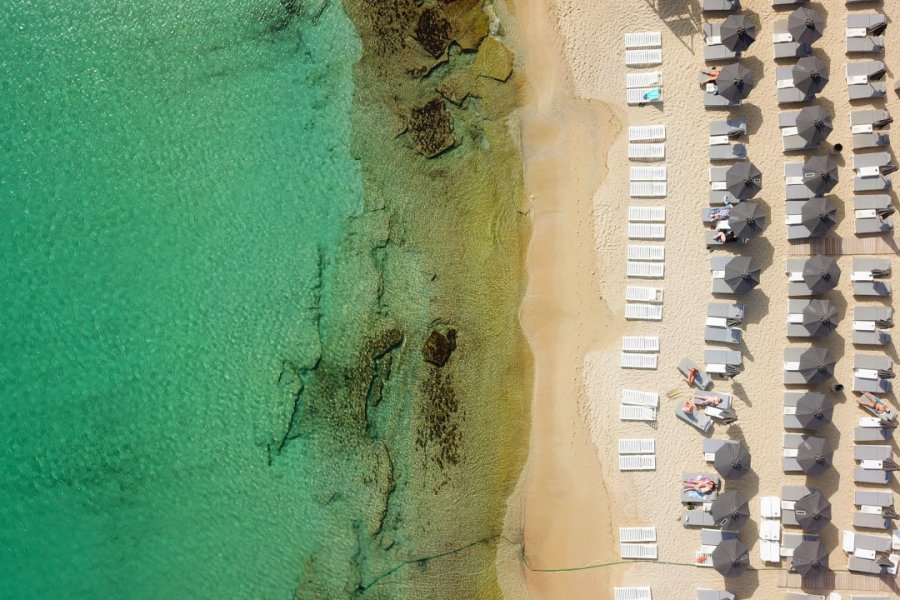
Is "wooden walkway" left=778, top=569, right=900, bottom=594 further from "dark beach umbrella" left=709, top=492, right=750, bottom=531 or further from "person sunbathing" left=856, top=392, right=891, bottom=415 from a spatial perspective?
"person sunbathing" left=856, top=392, right=891, bottom=415

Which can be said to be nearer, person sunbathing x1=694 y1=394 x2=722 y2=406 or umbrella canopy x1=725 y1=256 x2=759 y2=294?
umbrella canopy x1=725 y1=256 x2=759 y2=294

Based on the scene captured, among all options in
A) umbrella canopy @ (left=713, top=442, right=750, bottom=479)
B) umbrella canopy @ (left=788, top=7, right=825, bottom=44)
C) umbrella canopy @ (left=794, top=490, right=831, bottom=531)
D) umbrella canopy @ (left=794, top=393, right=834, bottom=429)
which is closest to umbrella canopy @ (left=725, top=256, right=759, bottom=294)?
umbrella canopy @ (left=794, top=393, right=834, bottom=429)

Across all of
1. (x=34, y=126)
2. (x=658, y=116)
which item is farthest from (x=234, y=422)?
(x=658, y=116)


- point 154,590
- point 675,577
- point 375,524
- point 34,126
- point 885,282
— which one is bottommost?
point 154,590

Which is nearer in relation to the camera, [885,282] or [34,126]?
[885,282]

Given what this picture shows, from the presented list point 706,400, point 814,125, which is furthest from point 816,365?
point 814,125

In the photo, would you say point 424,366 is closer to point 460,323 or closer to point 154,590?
point 460,323
